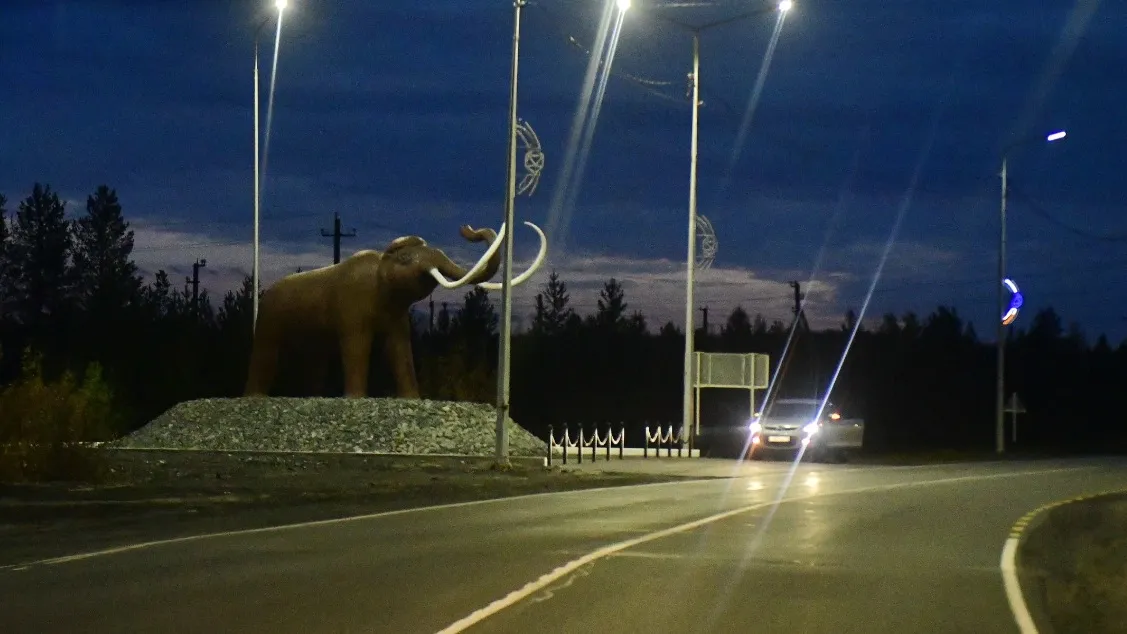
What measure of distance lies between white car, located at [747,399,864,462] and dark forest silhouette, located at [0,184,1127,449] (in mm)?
12280

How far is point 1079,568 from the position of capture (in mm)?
14852

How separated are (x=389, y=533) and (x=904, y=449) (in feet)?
119

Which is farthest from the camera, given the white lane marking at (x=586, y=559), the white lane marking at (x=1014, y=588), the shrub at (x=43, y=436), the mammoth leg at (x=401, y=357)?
the mammoth leg at (x=401, y=357)

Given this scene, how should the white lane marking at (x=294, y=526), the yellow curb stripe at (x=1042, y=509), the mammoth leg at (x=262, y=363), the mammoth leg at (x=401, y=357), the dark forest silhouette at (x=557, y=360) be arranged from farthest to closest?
the dark forest silhouette at (x=557, y=360)
the mammoth leg at (x=262, y=363)
the mammoth leg at (x=401, y=357)
the yellow curb stripe at (x=1042, y=509)
the white lane marking at (x=294, y=526)

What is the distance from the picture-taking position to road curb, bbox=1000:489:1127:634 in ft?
35.9

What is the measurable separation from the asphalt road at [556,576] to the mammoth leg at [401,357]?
55.2 feet

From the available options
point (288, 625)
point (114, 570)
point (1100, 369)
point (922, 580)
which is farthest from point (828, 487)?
point (1100, 369)

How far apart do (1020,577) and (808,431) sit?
80.9 feet

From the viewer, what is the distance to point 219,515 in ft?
65.5

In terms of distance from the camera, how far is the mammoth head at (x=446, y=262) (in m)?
37.0

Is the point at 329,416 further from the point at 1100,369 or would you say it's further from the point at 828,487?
the point at 1100,369

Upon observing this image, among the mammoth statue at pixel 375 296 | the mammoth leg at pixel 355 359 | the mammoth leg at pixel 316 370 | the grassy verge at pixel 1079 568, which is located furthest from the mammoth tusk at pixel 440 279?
the grassy verge at pixel 1079 568

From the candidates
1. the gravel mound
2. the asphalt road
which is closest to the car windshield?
the gravel mound

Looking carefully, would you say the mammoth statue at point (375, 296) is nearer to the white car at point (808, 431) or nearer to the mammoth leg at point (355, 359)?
the mammoth leg at point (355, 359)
